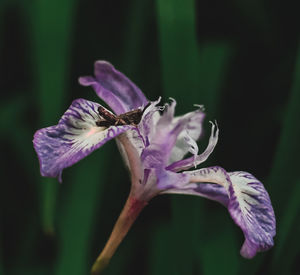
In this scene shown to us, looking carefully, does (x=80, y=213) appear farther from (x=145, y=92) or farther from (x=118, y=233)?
(x=118, y=233)

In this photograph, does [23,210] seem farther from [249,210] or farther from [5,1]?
[249,210]

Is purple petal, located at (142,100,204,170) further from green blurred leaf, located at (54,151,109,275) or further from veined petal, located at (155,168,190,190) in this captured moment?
green blurred leaf, located at (54,151,109,275)

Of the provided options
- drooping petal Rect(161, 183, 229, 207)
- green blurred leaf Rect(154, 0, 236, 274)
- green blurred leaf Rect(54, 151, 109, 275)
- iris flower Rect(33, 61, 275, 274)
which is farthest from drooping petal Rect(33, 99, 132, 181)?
green blurred leaf Rect(54, 151, 109, 275)

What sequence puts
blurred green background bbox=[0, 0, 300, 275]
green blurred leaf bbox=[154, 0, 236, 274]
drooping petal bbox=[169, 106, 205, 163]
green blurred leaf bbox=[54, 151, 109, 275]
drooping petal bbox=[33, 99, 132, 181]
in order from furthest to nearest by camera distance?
green blurred leaf bbox=[54, 151, 109, 275] < blurred green background bbox=[0, 0, 300, 275] < green blurred leaf bbox=[154, 0, 236, 274] < drooping petal bbox=[169, 106, 205, 163] < drooping petal bbox=[33, 99, 132, 181]

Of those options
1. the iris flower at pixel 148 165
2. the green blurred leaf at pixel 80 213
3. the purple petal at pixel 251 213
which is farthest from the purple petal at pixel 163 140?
the green blurred leaf at pixel 80 213

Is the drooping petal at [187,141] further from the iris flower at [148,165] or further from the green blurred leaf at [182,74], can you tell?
the green blurred leaf at [182,74]

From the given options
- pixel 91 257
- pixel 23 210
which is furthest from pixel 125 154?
Result: pixel 23 210
